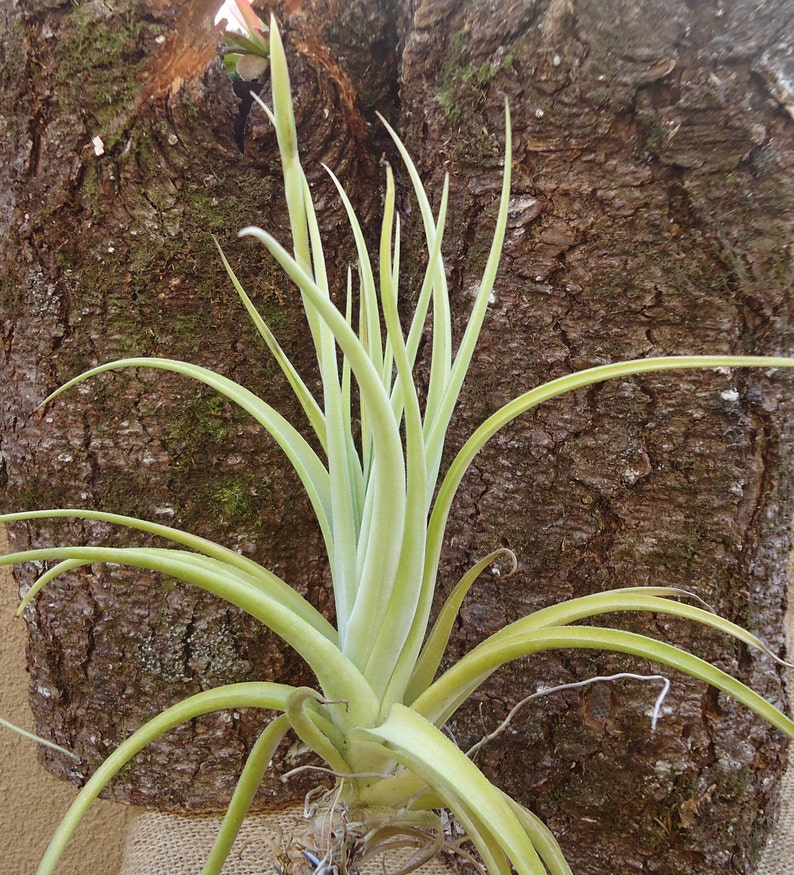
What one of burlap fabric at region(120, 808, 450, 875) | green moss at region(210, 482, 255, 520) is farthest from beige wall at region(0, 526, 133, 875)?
green moss at region(210, 482, 255, 520)

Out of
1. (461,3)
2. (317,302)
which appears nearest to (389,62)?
(461,3)

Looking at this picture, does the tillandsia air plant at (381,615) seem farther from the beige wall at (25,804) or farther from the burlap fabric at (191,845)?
the beige wall at (25,804)

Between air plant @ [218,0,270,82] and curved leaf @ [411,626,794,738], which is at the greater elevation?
air plant @ [218,0,270,82]

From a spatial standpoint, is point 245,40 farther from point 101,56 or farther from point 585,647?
point 585,647

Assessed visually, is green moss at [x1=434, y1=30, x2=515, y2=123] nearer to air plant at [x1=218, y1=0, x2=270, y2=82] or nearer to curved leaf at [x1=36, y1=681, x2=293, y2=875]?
air plant at [x1=218, y1=0, x2=270, y2=82]

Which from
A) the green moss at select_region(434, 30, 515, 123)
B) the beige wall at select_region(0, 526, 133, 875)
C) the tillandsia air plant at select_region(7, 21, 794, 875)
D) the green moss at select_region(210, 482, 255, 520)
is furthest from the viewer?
the beige wall at select_region(0, 526, 133, 875)

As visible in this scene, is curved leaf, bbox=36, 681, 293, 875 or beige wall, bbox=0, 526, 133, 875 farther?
beige wall, bbox=0, 526, 133, 875

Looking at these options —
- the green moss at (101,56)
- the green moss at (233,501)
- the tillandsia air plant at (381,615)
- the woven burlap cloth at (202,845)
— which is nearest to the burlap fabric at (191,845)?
the woven burlap cloth at (202,845)

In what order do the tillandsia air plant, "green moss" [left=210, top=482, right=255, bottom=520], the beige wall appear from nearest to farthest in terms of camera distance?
1. the tillandsia air plant
2. "green moss" [left=210, top=482, right=255, bottom=520]
3. the beige wall

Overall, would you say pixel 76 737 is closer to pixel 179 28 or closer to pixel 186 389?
pixel 186 389
